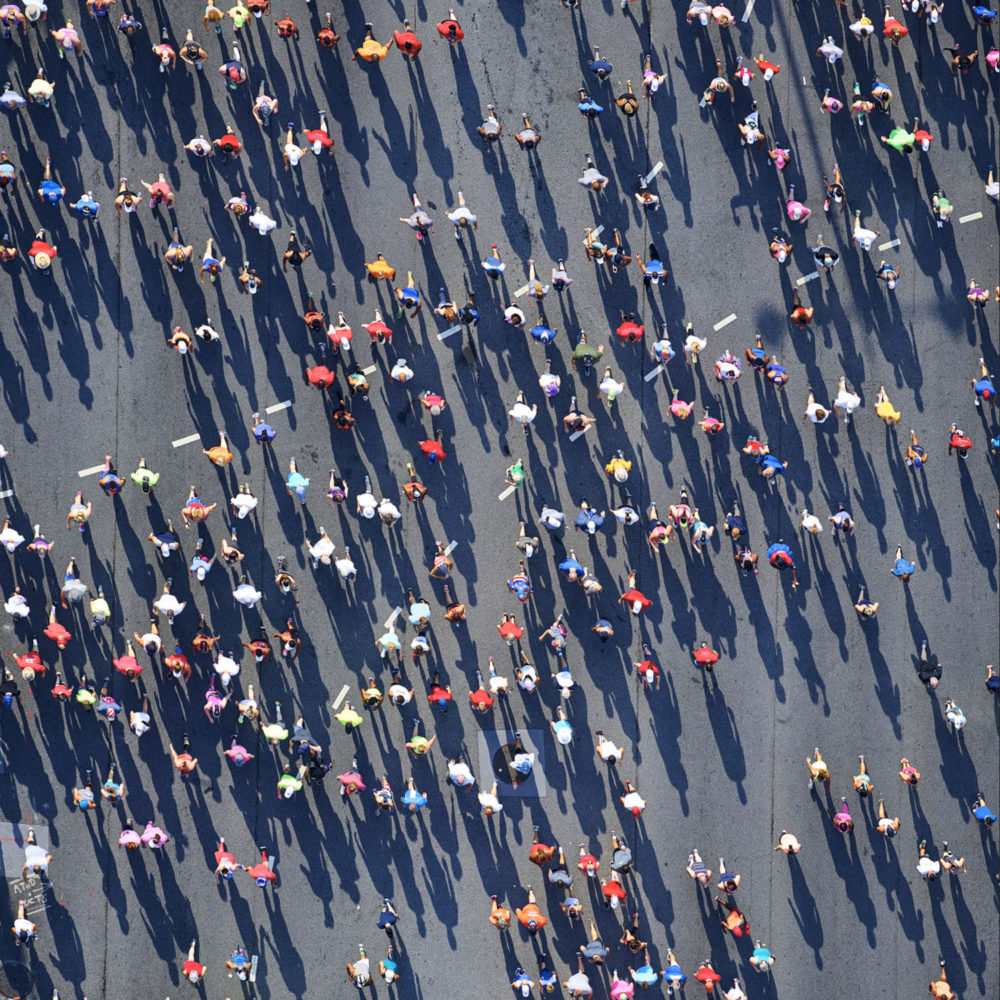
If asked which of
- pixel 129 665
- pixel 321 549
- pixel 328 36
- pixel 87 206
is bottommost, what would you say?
pixel 129 665

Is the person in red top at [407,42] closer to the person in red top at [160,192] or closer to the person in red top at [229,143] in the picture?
the person in red top at [229,143]

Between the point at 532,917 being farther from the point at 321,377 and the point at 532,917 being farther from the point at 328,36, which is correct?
the point at 328,36

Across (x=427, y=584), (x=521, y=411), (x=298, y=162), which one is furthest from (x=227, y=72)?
(x=427, y=584)

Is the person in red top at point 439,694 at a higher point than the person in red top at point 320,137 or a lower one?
lower

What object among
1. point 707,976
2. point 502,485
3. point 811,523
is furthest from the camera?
point 502,485

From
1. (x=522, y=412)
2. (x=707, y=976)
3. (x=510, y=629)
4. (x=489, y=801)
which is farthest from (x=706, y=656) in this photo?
(x=707, y=976)

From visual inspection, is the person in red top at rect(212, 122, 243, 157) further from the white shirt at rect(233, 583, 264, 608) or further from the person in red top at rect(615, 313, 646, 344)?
the white shirt at rect(233, 583, 264, 608)

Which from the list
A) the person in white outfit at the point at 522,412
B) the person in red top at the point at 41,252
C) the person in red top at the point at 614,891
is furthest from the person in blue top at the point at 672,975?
the person in red top at the point at 41,252
